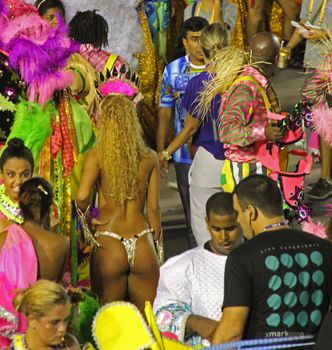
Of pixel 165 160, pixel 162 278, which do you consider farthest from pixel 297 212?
pixel 162 278

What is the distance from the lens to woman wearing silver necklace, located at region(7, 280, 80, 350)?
216 inches

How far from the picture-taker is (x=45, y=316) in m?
5.48

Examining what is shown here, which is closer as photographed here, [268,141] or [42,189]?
[42,189]

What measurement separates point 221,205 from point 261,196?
799mm

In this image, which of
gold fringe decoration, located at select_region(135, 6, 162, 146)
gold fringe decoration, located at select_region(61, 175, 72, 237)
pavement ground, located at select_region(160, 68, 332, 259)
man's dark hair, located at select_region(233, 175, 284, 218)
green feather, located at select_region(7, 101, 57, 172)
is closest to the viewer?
man's dark hair, located at select_region(233, 175, 284, 218)

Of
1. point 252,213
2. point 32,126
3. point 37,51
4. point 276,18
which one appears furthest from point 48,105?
point 276,18

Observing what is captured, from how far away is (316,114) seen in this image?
7.07 metres

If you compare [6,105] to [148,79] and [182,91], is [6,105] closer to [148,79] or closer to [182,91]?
[182,91]

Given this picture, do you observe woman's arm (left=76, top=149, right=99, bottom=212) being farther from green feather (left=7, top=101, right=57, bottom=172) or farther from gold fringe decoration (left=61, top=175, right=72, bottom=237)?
gold fringe decoration (left=61, top=175, right=72, bottom=237)

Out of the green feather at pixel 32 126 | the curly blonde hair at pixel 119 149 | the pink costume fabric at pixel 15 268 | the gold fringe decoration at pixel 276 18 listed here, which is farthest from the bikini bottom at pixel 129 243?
the gold fringe decoration at pixel 276 18

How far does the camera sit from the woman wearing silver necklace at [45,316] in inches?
216

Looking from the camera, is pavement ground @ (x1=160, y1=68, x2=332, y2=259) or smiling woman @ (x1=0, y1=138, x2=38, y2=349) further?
pavement ground @ (x1=160, y1=68, x2=332, y2=259)

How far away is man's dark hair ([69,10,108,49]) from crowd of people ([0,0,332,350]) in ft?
0.03

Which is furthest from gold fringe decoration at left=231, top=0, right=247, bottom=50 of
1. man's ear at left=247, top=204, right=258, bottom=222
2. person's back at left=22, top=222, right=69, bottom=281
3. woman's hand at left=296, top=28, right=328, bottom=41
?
man's ear at left=247, top=204, right=258, bottom=222
